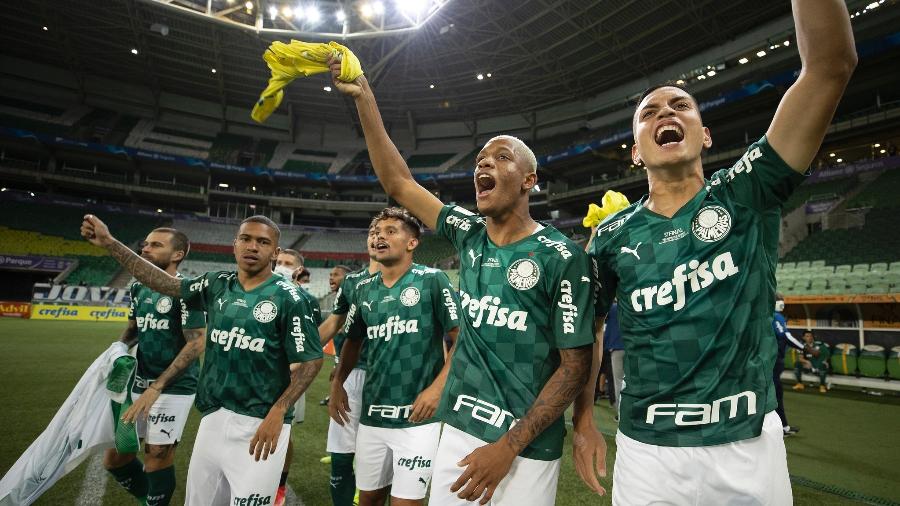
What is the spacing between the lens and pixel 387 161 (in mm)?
2283

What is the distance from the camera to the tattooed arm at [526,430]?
1.57m

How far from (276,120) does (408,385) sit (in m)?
43.6

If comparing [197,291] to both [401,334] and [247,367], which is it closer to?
[247,367]

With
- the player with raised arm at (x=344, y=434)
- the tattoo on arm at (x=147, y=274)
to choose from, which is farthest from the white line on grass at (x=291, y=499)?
the tattoo on arm at (x=147, y=274)

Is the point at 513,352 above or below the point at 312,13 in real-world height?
below

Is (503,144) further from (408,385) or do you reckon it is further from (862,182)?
(862,182)

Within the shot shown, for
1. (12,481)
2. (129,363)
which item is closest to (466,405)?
(129,363)

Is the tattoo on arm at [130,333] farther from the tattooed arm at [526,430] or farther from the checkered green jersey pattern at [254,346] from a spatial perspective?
the tattooed arm at [526,430]

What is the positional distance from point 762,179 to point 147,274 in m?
3.71

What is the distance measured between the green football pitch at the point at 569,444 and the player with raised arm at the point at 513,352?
43 cm

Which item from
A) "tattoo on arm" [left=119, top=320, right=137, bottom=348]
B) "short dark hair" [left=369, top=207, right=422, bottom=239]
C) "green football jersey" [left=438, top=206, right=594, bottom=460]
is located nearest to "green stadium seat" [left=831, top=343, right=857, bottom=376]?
"short dark hair" [left=369, top=207, right=422, bottom=239]

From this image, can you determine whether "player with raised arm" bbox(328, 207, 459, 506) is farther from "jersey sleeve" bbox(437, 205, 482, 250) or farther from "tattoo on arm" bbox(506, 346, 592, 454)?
"tattoo on arm" bbox(506, 346, 592, 454)

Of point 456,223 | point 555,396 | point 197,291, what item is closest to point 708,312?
point 555,396

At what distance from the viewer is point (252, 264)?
300cm
